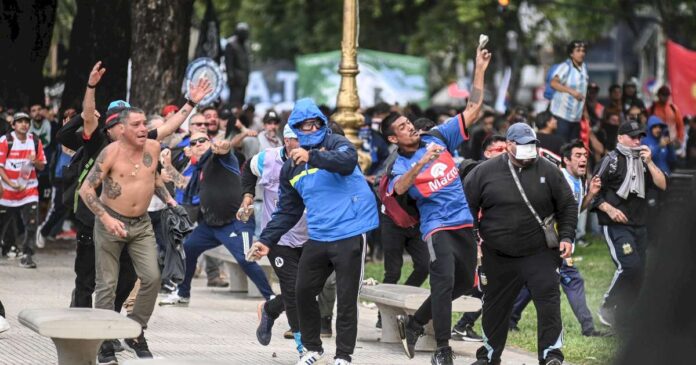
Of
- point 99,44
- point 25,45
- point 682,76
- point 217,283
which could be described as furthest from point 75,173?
point 682,76

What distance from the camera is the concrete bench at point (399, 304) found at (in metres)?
10.6

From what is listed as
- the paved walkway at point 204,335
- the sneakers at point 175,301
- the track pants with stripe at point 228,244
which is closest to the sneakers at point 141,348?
the paved walkway at point 204,335

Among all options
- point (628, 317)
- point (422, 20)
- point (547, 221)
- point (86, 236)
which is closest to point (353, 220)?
point (547, 221)

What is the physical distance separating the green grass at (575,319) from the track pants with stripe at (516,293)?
0.35 meters

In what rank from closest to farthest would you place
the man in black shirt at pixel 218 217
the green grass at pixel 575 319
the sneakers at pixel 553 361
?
A: the sneakers at pixel 553 361 → the green grass at pixel 575 319 → the man in black shirt at pixel 218 217

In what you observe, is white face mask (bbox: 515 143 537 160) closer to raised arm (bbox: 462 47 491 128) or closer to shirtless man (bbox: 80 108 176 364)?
raised arm (bbox: 462 47 491 128)

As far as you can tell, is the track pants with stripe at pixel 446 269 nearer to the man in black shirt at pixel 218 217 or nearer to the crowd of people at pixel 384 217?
the crowd of people at pixel 384 217

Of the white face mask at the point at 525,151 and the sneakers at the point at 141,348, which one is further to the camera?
the sneakers at the point at 141,348

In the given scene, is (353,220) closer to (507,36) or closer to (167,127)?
(167,127)

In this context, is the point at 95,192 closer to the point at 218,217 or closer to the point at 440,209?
the point at 440,209

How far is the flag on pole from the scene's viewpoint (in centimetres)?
2197

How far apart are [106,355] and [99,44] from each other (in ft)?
37.8

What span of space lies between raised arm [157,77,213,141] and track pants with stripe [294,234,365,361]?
1619 mm

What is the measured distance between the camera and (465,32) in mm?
37250
